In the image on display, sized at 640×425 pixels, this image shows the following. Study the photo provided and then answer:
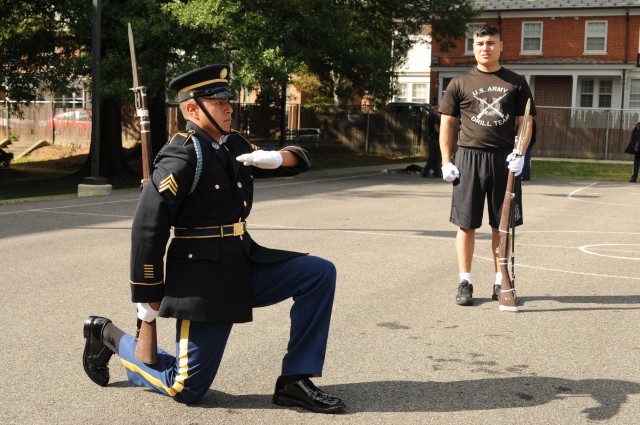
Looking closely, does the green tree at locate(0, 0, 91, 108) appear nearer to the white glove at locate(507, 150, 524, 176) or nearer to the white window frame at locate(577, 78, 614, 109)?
the white glove at locate(507, 150, 524, 176)

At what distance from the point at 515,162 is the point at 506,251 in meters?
0.76

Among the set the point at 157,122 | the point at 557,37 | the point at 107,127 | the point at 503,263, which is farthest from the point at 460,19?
the point at 503,263

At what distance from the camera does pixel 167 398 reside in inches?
199

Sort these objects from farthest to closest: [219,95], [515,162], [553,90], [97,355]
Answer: [553,90], [515,162], [97,355], [219,95]

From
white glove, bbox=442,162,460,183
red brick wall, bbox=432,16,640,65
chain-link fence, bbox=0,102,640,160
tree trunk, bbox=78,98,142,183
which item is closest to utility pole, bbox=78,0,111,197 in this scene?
tree trunk, bbox=78,98,142,183

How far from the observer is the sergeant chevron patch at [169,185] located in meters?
4.54

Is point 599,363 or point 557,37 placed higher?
point 557,37

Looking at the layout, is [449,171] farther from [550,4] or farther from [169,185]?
[550,4]

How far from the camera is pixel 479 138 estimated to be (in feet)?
25.5

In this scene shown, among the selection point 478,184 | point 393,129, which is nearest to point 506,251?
point 478,184

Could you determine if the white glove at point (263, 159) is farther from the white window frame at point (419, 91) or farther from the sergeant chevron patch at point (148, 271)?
the white window frame at point (419, 91)

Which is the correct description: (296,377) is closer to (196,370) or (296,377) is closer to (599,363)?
(196,370)

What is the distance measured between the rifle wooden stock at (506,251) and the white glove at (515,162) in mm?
83

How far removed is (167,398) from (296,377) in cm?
77
